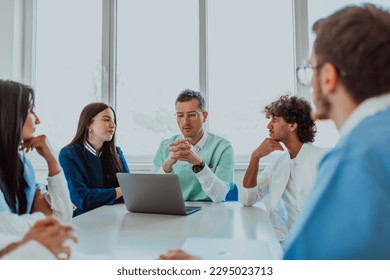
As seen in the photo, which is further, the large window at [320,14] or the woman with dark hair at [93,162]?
the large window at [320,14]

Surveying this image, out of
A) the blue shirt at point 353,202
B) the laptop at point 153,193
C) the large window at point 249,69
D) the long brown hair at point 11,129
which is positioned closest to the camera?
the blue shirt at point 353,202

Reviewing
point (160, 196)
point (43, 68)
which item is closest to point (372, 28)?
point (160, 196)

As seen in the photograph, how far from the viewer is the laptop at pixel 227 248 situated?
753mm

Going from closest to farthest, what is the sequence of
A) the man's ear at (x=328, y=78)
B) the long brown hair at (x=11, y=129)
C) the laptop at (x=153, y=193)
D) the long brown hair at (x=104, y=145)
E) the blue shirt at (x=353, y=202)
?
the blue shirt at (x=353, y=202)
the man's ear at (x=328, y=78)
the long brown hair at (x=11, y=129)
the laptop at (x=153, y=193)
the long brown hair at (x=104, y=145)

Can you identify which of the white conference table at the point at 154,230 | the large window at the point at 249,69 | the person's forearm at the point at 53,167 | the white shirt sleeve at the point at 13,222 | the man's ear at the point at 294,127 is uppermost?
the large window at the point at 249,69

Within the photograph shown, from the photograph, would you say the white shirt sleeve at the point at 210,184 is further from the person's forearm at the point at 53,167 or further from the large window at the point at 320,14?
the large window at the point at 320,14

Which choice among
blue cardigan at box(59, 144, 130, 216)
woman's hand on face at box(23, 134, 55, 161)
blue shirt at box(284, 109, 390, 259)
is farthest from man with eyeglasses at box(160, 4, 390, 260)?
blue cardigan at box(59, 144, 130, 216)

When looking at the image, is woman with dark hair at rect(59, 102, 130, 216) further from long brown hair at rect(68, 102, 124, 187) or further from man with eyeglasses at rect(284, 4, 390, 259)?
man with eyeglasses at rect(284, 4, 390, 259)

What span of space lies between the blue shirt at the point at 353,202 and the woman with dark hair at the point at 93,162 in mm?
1229

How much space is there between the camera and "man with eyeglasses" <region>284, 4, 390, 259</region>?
0.53 m

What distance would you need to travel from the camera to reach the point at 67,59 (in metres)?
3.21

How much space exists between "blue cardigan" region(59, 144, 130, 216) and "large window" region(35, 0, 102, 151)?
4.92ft

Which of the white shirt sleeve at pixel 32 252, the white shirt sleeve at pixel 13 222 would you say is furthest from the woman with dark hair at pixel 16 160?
the white shirt sleeve at pixel 32 252

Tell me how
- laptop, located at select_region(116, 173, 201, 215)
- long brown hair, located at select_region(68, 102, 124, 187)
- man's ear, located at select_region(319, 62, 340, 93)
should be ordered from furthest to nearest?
1. long brown hair, located at select_region(68, 102, 124, 187)
2. laptop, located at select_region(116, 173, 201, 215)
3. man's ear, located at select_region(319, 62, 340, 93)
